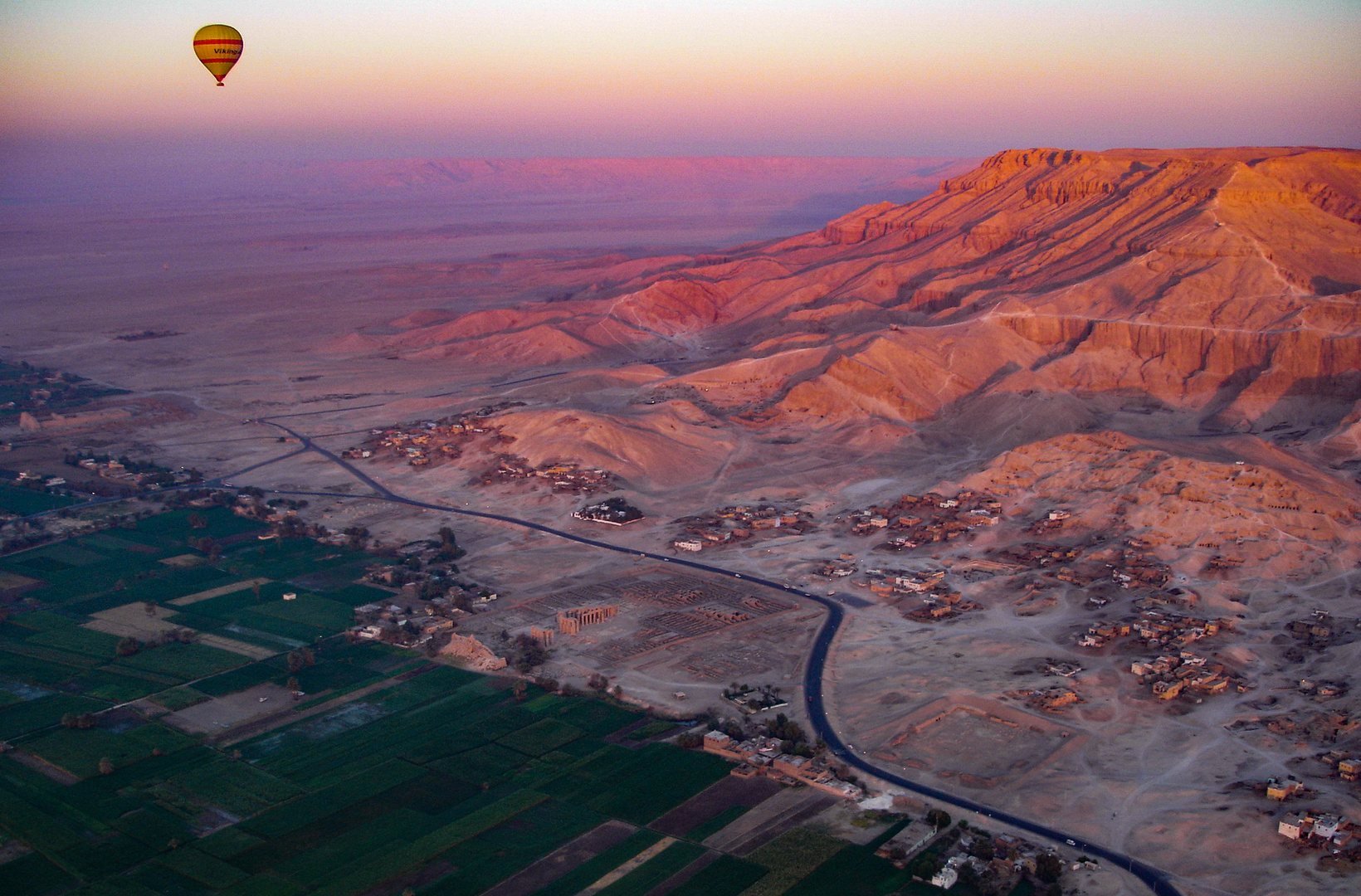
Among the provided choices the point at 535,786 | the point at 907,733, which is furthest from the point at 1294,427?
the point at 535,786

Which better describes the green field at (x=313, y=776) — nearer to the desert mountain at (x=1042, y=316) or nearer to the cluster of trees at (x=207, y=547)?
the cluster of trees at (x=207, y=547)

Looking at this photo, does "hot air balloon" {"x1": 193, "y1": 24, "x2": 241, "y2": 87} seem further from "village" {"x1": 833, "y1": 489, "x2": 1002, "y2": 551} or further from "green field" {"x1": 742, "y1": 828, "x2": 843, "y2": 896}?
"green field" {"x1": 742, "y1": 828, "x2": 843, "y2": 896}

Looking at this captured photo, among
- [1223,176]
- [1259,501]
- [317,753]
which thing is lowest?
[317,753]

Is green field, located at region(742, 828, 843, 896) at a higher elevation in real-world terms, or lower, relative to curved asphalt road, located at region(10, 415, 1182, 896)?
lower

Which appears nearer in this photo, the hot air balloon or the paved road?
the paved road

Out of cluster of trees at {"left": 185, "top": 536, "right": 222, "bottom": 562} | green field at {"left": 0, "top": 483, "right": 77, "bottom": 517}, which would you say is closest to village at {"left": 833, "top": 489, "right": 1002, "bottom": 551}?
cluster of trees at {"left": 185, "top": 536, "right": 222, "bottom": 562}

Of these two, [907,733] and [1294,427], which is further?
[1294,427]

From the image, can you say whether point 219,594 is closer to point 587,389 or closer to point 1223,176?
point 587,389
